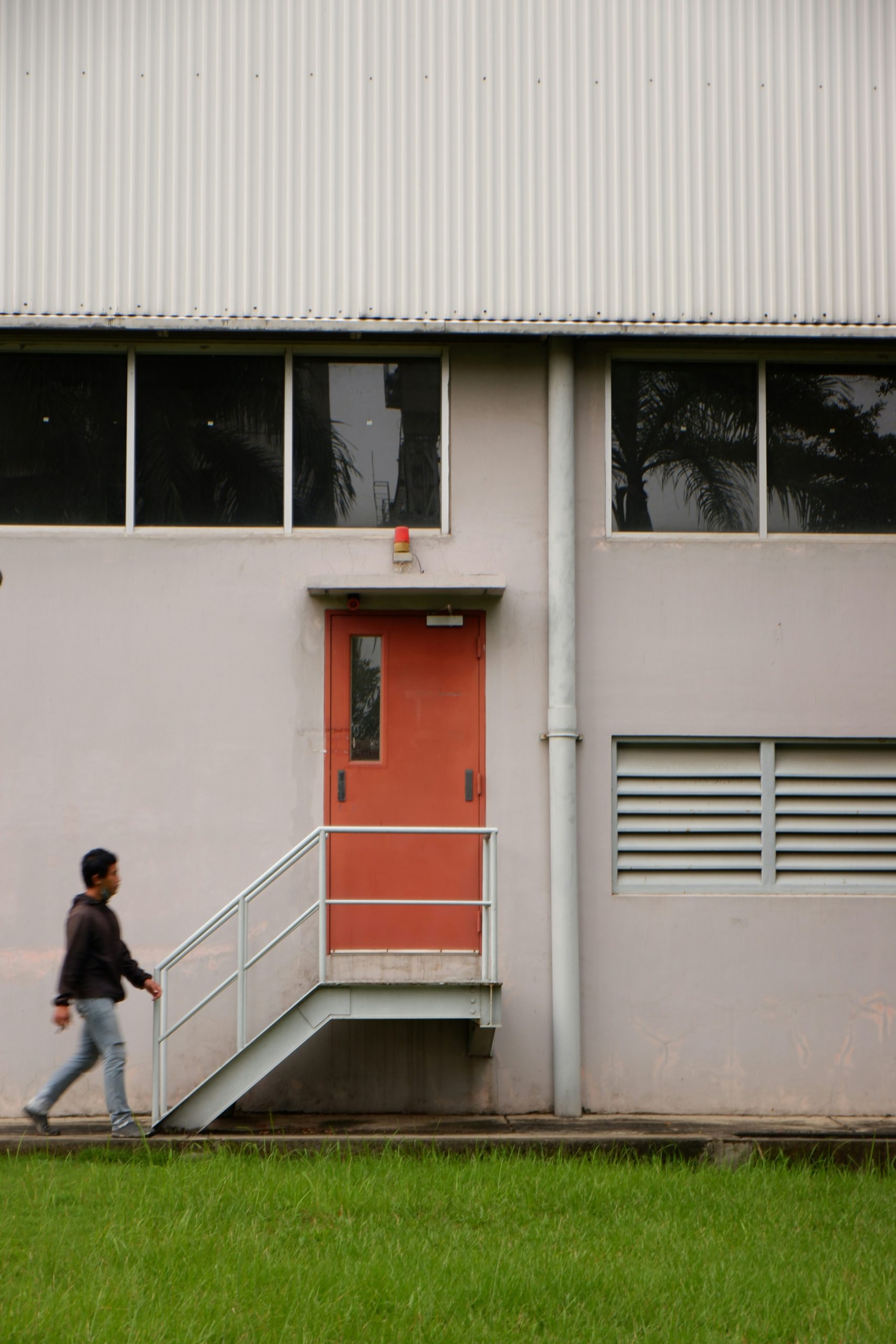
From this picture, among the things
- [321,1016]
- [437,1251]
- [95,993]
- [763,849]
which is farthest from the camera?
[763,849]

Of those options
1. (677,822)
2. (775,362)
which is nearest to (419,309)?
(775,362)

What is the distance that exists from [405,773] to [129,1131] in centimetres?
300

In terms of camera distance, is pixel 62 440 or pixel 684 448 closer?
pixel 62 440

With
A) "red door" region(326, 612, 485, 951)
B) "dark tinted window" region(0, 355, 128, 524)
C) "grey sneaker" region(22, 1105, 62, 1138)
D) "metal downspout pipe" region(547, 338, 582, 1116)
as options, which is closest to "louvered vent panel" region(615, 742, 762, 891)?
"metal downspout pipe" region(547, 338, 582, 1116)

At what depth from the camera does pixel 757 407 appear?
32.8 ft

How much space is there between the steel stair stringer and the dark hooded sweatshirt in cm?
87

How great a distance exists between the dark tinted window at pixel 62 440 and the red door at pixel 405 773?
201 centimetres

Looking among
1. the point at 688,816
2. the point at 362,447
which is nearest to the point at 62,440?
the point at 362,447

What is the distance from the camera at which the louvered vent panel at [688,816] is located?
31.8ft

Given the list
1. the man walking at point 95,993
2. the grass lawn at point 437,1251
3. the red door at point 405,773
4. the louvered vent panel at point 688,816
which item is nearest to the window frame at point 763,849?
the louvered vent panel at point 688,816

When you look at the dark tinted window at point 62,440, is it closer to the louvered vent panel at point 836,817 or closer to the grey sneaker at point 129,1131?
the grey sneaker at point 129,1131

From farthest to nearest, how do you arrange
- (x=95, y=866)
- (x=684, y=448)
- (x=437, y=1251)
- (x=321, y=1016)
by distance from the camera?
(x=684, y=448) < (x=321, y=1016) < (x=95, y=866) < (x=437, y=1251)

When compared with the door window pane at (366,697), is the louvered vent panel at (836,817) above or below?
below

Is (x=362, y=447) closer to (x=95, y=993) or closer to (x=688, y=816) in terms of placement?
(x=688, y=816)
